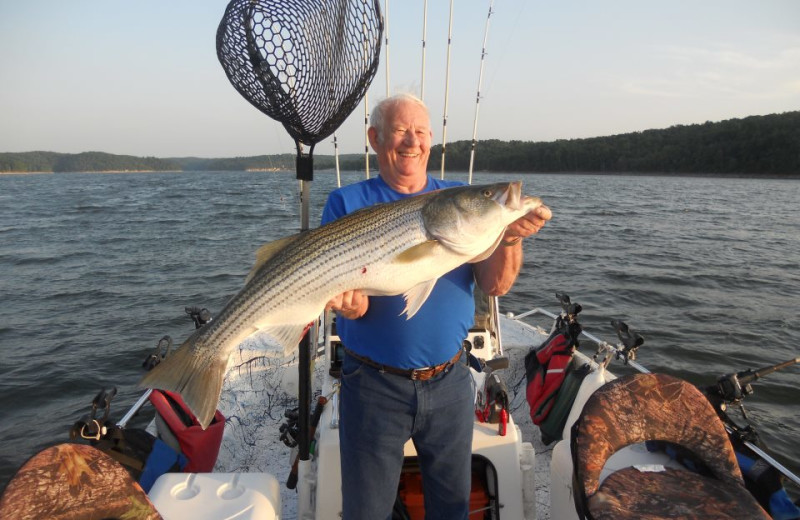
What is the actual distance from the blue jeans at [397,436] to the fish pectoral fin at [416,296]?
0.40 m

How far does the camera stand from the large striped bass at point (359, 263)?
2.82 meters

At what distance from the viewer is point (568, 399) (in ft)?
17.3

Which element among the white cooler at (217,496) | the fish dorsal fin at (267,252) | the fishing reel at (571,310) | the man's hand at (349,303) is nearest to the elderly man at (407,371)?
the man's hand at (349,303)

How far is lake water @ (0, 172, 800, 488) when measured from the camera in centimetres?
949

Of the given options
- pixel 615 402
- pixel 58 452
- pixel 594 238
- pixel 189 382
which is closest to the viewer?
pixel 58 452

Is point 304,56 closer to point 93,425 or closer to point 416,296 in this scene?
point 416,296

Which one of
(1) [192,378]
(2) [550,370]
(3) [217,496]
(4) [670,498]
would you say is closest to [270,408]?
(3) [217,496]

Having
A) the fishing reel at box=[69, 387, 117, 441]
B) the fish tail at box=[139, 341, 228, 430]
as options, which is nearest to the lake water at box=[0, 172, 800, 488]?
the fishing reel at box=[69, 387, 117, 441]

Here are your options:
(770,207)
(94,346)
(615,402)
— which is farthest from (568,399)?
(770,207)

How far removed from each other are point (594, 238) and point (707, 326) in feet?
41.6

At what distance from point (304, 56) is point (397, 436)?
2.53 metres

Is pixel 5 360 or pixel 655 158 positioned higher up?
pixel 655 158

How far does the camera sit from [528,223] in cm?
279

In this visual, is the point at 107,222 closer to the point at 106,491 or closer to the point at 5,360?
the point at 5,360
